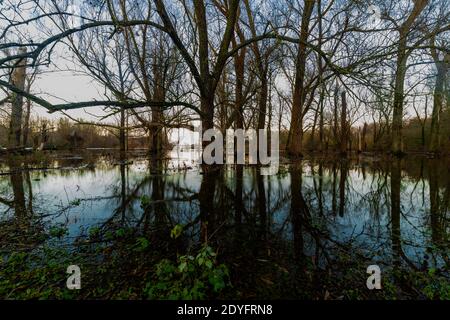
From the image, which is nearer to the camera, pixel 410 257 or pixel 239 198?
pixel 410 257

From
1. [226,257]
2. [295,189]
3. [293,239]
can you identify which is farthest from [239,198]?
[226,257]

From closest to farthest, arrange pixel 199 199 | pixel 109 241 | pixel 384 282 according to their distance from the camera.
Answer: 1. pixel 384 282
2. pixel 109 241
3. pixel 199 199

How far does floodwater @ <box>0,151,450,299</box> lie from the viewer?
1970mm

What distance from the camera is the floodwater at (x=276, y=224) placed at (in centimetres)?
197

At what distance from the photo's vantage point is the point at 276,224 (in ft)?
10.8

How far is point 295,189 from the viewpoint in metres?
5.58

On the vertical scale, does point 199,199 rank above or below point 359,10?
below

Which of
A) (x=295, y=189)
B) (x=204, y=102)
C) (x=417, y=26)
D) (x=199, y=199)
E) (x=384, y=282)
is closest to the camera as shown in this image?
(x=384, y=282)

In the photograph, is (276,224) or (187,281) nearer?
(187,281)

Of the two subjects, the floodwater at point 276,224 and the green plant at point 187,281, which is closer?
the green plant at point 187,281

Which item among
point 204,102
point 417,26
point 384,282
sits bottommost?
point 384,282

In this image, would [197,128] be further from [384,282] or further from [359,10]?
[384,282]

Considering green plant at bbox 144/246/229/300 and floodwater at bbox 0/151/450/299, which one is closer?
green plant at bbox 144/246/229/300

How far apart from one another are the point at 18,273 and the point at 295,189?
209 inches
